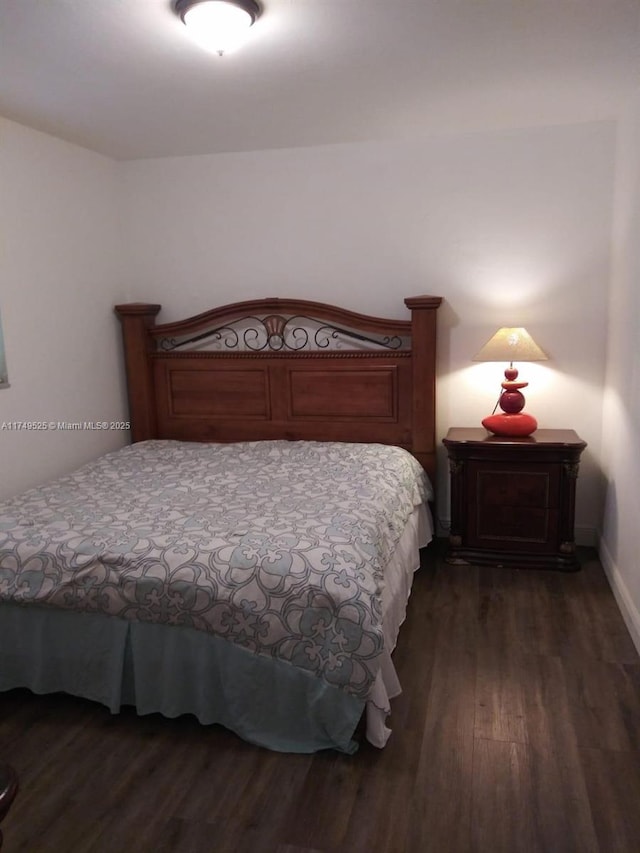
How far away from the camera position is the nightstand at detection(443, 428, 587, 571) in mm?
3195

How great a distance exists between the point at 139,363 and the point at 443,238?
195 cm

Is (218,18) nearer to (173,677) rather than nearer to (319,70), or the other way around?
(319,70)

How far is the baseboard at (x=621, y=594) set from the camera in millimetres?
2547

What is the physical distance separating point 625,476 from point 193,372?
2.45 metres

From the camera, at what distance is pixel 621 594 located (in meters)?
2.83

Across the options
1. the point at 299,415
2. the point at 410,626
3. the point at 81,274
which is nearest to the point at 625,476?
the point at 410,626

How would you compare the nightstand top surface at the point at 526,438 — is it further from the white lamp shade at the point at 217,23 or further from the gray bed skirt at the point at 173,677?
the white lamp shade at the point at 217,23

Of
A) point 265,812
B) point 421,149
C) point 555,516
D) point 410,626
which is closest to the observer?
point 265,812

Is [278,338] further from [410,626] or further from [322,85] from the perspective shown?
[410,626]

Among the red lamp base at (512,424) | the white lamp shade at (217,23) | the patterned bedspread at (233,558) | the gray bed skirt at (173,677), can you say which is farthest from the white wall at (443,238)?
the gray bed skirt at (173,677)

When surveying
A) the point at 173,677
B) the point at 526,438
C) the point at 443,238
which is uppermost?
the point at 443,238

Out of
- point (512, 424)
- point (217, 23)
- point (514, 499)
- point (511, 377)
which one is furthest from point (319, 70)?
point (514, 499)

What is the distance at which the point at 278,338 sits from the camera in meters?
3.78

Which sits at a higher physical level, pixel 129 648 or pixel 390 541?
pixel 390 541
